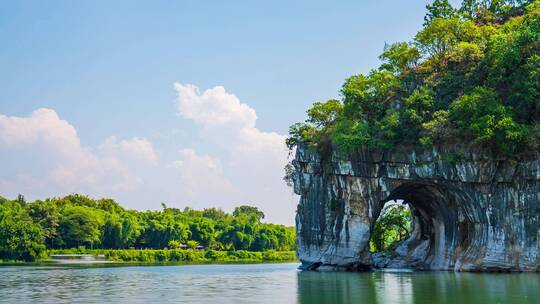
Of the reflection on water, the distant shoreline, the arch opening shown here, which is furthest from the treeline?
the reflection on water

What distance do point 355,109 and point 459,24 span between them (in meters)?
8.34

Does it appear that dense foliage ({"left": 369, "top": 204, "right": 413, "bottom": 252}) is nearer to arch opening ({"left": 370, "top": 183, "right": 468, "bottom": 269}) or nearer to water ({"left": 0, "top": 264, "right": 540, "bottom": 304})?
arch opening ({"left": 370, "top": 183, "right": 468, "bottom": 269})

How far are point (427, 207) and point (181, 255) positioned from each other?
149 ft

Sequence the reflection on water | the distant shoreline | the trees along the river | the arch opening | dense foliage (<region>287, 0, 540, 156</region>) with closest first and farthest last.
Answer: the reflection on water → dense foliage (<region>287, 0, 540, 156</region>) → the arch opening → the trees along the river → the distant shoreline

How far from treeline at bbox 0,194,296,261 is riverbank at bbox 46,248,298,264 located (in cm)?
305

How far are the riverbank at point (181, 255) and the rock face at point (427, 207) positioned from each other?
36.3 metres

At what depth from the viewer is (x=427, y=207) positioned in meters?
43.1

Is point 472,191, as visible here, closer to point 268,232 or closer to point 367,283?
point 367,283

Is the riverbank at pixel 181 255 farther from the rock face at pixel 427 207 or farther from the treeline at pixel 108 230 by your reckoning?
the rock face at pixel 427 207

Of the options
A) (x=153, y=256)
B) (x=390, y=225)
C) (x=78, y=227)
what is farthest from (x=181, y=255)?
(x=390, y=225)

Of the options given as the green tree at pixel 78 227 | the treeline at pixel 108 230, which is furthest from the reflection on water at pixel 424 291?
the green tree at pixel 78 227

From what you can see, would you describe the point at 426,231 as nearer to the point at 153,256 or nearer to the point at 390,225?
the point at 390,225

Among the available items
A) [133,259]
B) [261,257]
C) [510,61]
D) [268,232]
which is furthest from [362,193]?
[268,232]

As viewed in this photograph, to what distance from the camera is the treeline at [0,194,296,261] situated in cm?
6650
